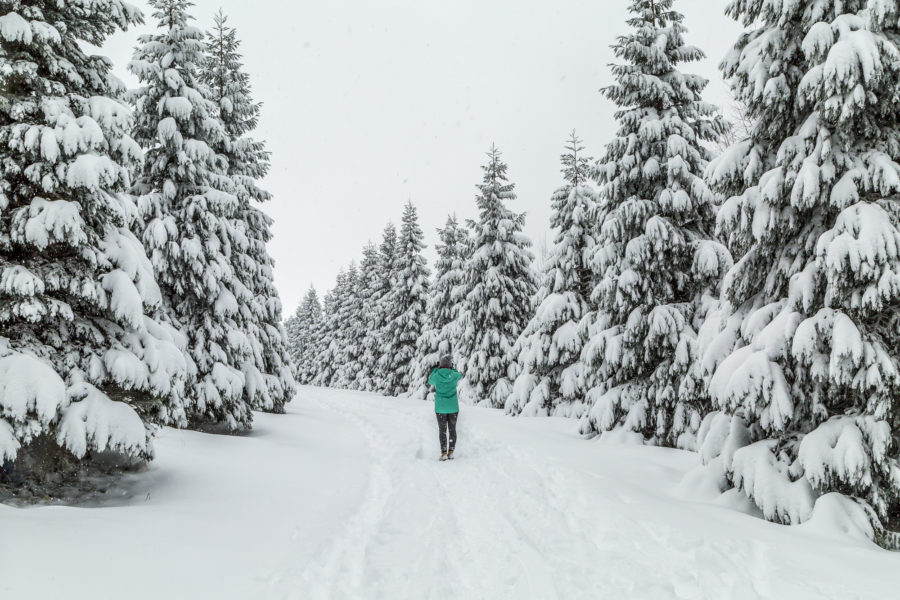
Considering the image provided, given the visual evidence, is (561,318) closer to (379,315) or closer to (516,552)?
(516,552)

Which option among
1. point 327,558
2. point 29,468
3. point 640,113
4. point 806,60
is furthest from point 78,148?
point 640,113

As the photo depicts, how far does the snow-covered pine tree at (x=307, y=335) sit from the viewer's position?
6084 cm

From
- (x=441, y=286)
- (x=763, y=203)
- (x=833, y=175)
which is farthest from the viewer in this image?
(x=441, y=286)

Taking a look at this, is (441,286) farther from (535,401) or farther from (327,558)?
(327,558)

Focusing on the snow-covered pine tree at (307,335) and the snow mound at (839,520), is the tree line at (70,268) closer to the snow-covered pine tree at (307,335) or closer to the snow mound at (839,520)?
the snow mound at (839,520)

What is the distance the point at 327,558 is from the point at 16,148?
5858 mm

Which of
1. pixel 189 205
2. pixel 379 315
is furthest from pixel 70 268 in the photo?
pixel 379 315

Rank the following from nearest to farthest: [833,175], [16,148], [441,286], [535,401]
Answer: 1. [16,148]
2. [833,175]
3. [535,401]
4. [441,286]

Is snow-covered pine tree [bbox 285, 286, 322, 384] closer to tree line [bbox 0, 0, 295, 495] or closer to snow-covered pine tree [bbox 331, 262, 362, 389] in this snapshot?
snow-covered pine tree [bbox 331, 262, 362, 389]

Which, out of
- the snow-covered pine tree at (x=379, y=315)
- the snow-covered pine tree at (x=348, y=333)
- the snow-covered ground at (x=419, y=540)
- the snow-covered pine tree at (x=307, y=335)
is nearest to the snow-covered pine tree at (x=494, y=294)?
the snow-covered pine tree at (x=379, y=315)

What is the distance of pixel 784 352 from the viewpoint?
21.4 ft

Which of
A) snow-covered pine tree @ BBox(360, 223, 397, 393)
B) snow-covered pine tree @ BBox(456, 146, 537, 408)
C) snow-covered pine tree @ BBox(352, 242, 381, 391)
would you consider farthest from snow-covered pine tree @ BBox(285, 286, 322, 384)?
snow-covered pine tree @ BBox(456, 146, 537, 408)

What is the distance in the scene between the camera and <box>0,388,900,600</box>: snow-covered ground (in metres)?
4.37

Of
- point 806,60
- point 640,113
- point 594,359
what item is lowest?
point 594,359
